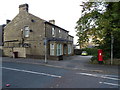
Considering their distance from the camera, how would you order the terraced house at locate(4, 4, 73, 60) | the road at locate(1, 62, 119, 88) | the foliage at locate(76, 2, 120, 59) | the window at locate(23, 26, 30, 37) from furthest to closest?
the window at locate(23, 26, 30, 37), the terraced house at locate(4, 4, 73, 60), the foliage at locate(76, 2, 120, 59), the road at locate(1, 62, 119, 88)

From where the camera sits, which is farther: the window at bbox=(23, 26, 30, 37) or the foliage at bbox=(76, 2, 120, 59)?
the window at bbox=(23, 26, 30, 37)

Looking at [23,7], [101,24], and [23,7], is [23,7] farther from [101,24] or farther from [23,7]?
[101,24]

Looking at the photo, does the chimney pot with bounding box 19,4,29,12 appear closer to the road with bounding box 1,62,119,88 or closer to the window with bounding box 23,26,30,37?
the window with bounding box 23,26,30,37

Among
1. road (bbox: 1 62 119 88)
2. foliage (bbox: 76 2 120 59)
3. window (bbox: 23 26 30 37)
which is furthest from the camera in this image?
window (bbox: 23 26 30 37)

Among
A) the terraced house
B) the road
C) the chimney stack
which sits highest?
the chimney stack

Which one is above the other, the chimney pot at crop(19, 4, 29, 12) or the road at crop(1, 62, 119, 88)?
the chimney pot at crop(19, 4, 29, 12)

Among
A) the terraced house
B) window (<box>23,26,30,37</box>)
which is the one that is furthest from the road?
window (<box>23,26,30,37</box>)

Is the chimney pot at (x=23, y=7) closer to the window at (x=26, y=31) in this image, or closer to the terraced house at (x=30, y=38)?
the terraced house at (x=30, y=38)

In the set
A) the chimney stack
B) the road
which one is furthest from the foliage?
the chimney stack

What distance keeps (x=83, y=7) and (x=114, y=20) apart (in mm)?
4191

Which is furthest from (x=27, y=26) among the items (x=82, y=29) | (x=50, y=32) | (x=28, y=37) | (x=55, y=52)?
(x=82, y=29)

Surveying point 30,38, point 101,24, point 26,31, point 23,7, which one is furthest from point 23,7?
point 101,24

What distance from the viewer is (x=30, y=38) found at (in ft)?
60.8

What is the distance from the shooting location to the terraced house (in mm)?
17078
